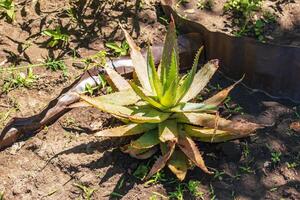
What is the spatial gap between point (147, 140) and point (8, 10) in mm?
1541

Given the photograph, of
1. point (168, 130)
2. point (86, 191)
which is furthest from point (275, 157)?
point (86, 191)

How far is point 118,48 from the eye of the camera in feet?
12.1

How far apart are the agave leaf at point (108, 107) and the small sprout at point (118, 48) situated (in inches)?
27.6

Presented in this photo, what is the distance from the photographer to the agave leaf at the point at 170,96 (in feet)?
9.71

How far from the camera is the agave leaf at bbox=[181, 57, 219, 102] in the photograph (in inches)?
123

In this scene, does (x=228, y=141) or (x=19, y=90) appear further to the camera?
(x=19, y=90)

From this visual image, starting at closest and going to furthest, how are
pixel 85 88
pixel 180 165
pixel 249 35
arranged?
pixel 180 165 → pixel 85 88 → pixel 249 35

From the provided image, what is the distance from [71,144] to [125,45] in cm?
87

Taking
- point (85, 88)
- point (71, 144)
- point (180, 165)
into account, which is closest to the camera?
point (180, 165)

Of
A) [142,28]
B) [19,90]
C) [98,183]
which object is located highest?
[142,28]

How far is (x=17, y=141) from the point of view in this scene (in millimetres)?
3287

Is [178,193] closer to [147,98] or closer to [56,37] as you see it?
[147,98]

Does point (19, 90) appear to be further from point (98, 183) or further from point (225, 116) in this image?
point (225, 116)

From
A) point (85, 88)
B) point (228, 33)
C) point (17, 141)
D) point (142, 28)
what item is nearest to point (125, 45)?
point (142, 28)
